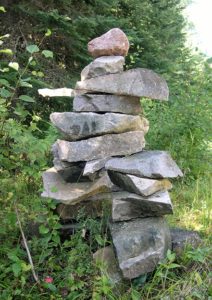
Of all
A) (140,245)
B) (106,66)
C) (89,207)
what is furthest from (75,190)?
(106,66)

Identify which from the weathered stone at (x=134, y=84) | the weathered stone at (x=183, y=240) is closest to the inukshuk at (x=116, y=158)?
the weathered stone at (x=134, y=84)

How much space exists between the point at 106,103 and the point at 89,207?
101 cm

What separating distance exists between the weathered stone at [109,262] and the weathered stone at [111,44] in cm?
188

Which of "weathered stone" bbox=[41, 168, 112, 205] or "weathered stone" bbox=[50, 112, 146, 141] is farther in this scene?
"weathered stone" bbox=[50, 112, 146, 141]

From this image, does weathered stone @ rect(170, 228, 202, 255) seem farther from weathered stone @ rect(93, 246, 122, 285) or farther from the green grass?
weathered stone @ rect(93, 246, 122, 285)

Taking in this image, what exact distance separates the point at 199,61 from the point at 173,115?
2.79ft

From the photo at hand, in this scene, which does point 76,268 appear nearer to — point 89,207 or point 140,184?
point 89,207

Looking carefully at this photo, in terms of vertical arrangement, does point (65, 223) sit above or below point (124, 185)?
below

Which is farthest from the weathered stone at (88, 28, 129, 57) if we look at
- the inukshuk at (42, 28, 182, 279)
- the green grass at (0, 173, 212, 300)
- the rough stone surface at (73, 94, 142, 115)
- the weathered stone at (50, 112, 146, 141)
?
the green grass at (0, 173, 212, 300)

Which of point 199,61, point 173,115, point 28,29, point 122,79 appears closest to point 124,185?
point 122,79

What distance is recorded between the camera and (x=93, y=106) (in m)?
3.87

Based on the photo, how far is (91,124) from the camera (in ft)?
12.3

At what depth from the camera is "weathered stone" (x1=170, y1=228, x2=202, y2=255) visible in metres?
3.43

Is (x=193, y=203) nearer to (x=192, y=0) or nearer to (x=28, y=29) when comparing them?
(x=28, y=29)
